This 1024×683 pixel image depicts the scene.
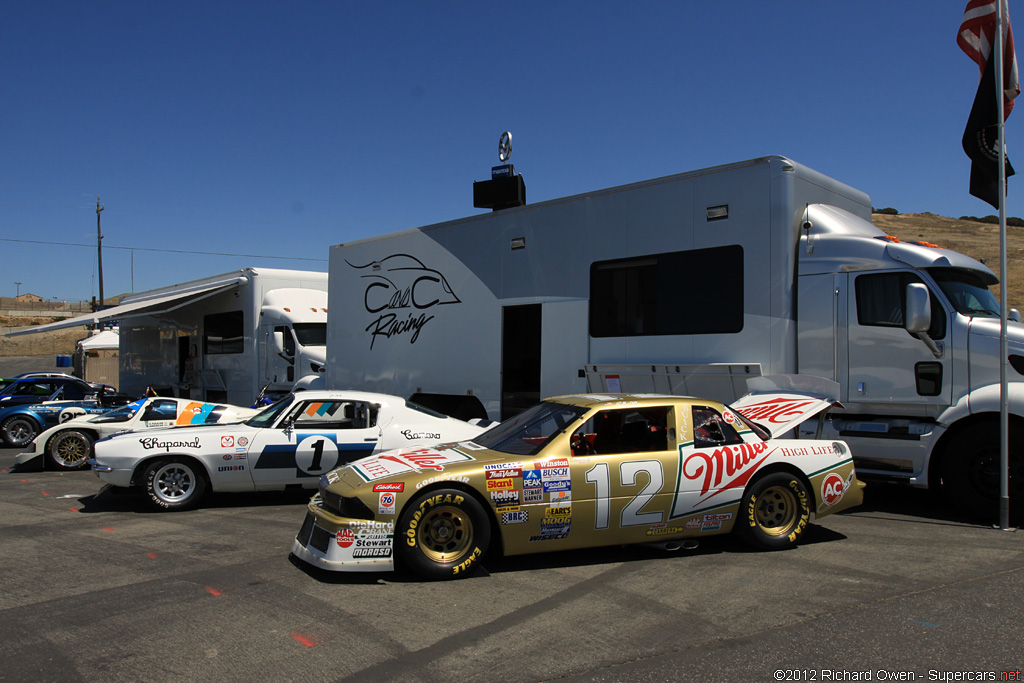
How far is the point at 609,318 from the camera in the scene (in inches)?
376

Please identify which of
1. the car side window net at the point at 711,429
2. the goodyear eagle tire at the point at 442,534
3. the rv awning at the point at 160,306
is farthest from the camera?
the rv awning at the point at 160,306

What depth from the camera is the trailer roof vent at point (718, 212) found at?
27.7ft

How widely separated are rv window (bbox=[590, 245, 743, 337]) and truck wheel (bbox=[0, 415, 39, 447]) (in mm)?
12031

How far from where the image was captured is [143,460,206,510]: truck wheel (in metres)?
7.98

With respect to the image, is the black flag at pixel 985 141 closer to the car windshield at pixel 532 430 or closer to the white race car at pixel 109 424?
the car windshield at pixel 532 430

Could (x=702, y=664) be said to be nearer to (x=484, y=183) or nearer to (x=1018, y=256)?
(x=484, y=183)

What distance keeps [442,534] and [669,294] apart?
4720mm

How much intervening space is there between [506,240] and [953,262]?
18.7ft

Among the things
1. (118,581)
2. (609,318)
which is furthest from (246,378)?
(118,581)

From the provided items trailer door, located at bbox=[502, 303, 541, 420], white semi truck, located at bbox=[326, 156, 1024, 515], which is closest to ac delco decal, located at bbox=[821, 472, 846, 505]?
white semi truck, located at bbox=[326, 156, 1024, 515]

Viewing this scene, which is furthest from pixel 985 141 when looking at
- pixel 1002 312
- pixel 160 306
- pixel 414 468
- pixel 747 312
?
pixel 160 306

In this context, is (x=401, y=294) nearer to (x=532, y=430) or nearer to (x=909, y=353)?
(x=532, y=430)

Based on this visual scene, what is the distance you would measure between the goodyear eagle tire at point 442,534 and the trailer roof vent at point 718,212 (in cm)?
483

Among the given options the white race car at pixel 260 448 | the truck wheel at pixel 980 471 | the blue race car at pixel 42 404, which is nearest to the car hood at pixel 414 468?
the white race car at pixel 260 448
